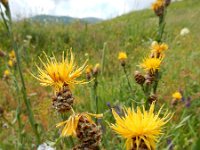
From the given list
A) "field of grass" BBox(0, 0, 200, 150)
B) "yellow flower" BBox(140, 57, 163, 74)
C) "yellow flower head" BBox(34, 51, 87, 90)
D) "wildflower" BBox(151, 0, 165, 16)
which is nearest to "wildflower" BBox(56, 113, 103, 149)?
"yellow flower head" BBox(34, 51, 87, 90)

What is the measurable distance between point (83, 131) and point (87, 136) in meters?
0.01

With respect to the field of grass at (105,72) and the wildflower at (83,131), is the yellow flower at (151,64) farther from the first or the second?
the wildflower at (83,131)

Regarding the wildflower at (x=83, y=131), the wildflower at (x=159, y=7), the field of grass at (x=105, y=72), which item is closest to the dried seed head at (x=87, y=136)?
the wildflower at (x=83, y=131)

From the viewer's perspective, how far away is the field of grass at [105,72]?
8.42 feet

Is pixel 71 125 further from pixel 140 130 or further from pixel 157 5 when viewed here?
pixel 157 5

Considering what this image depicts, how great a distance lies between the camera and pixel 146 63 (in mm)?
1339

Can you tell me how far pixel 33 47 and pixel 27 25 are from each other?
130cm

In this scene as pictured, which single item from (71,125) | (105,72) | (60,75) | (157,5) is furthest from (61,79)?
(105,72)

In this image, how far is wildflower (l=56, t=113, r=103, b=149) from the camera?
0.62 m

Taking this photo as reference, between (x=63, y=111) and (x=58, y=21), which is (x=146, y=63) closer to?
(x=63, y=111)

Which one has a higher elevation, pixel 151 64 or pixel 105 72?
pixel 151 64

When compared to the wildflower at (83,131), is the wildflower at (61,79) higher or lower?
higher

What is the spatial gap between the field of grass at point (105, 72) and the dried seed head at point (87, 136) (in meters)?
0.98

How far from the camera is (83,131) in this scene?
63 centimetres
